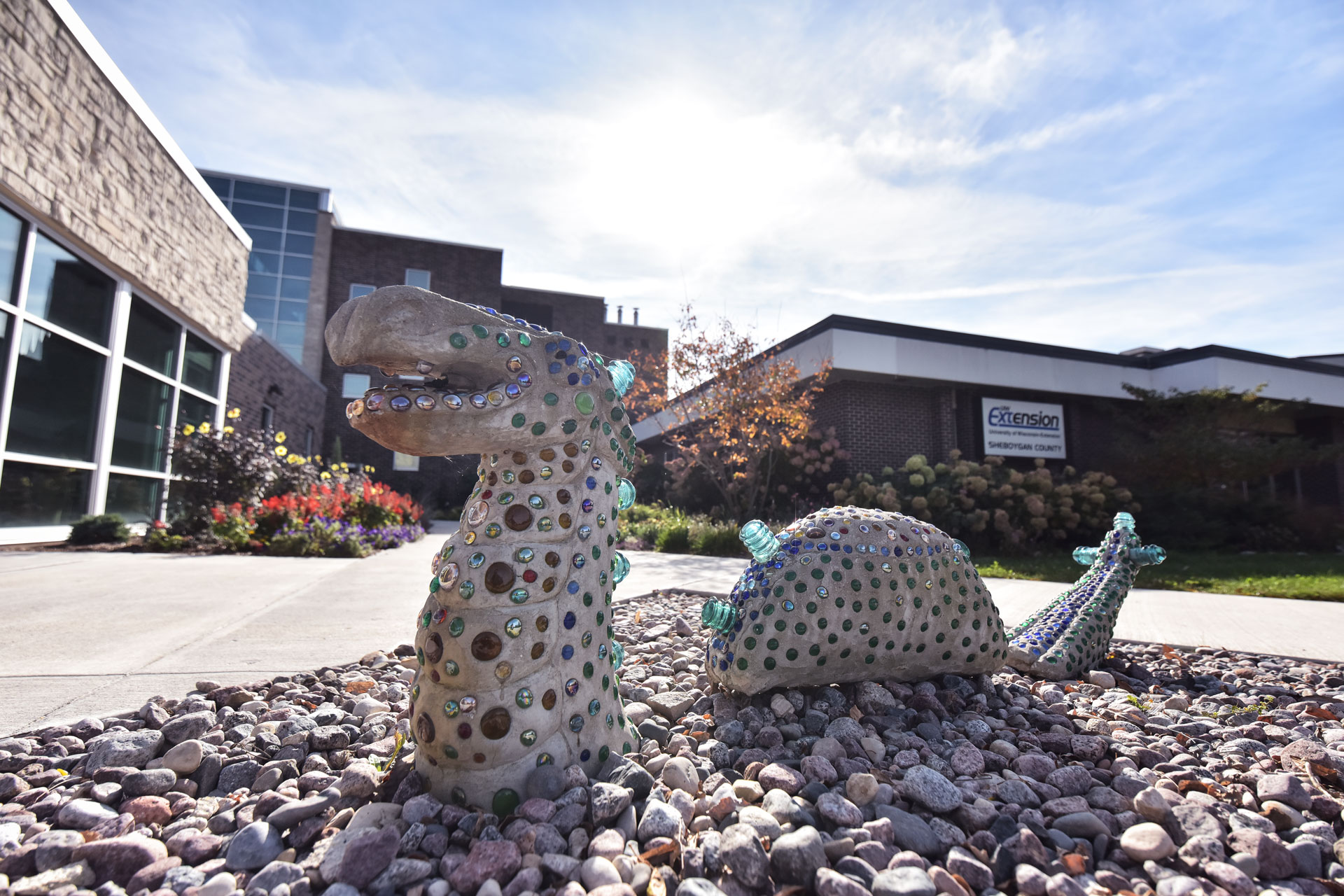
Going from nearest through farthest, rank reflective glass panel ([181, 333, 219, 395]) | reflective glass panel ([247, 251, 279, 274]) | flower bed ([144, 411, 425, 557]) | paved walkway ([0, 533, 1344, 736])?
paved walkway ([0, 533, 1344, 736]) → flower bed ([144, 411, 425, 557]) → reflective glass panel ([181, 333, 219, 395]) → reflective glass panel ([247, 251, 279, 274])

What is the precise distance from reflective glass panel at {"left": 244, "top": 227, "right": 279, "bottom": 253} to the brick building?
66.1 feet

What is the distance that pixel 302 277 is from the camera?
77.4ft

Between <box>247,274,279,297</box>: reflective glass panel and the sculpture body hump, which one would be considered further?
<box>247,274,279,297</box>: reflective glass panel

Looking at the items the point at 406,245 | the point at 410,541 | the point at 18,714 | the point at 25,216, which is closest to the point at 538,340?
the point at 18,714

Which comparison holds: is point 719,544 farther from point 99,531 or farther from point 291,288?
point 291,288

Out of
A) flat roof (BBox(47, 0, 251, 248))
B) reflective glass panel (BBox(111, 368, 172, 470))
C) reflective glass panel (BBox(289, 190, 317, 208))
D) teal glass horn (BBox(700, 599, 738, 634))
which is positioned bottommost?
teal glass horn (BBox(700, 599, 738, 634))

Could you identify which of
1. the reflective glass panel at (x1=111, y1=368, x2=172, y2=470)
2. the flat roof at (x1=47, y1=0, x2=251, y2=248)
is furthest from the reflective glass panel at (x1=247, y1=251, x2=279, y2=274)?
the reflective glass panel at (x1=111, y1=368, x2=172, y2=470)

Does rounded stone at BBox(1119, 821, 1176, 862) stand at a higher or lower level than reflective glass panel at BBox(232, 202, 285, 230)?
lower

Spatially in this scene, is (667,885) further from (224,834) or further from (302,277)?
(302,277)

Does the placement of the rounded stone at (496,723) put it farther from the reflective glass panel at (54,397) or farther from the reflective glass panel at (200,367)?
the reflective glass panel at (200,367)

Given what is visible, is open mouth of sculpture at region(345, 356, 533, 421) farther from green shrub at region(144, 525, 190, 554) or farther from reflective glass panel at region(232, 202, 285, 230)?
reflective glass panel at region(232, 202, 285, 230)

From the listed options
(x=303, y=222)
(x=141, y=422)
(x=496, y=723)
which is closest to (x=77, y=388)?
(x=141, y=422)

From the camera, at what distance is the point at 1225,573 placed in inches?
327

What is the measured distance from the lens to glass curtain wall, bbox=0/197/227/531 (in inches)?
269
